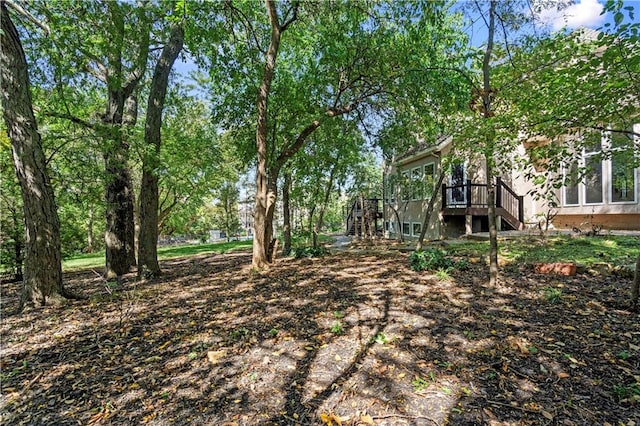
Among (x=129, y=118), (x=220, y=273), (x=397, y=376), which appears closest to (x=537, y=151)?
(x=397, y=376)

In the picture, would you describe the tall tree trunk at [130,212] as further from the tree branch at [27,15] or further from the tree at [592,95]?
the tree at [592,95]

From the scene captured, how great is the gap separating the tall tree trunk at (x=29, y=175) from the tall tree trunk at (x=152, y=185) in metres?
1.74

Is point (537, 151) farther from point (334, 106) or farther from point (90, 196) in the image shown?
A: point (90, 196)

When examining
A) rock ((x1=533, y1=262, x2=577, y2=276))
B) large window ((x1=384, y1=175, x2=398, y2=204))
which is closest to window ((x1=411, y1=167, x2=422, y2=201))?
large window ((x1=384, y1=175, x2=398, y2=204))

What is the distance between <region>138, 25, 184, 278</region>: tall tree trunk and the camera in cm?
654

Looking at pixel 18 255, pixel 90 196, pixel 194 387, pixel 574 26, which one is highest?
pixel 574 26

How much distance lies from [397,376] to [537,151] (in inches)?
125

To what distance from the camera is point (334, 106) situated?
27.5ft

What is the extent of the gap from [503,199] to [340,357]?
10.9m

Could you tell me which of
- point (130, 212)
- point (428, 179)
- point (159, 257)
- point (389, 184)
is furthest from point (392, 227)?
point (130, 212)

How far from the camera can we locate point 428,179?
39.7ft

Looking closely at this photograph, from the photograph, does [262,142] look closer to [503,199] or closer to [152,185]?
[152,185]

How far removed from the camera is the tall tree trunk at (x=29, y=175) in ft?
14.4

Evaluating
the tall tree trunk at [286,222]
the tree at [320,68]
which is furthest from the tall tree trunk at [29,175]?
the tall tree trunk at [286,222]
